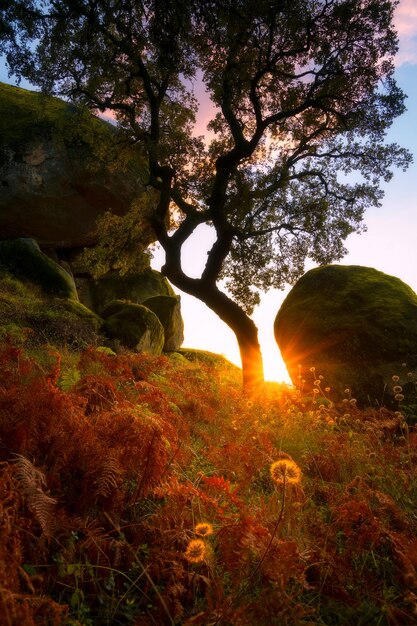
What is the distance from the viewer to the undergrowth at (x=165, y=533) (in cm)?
217

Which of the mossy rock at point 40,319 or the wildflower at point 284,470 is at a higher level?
the mossy rock at point 40,319

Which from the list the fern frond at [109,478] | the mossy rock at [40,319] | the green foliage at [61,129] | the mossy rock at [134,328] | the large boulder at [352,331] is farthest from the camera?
the green foliage at [61,129]

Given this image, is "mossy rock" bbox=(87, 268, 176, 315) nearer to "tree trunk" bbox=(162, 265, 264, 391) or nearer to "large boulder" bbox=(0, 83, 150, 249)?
"large boulder" bbox=(0, 83, 150, 249)

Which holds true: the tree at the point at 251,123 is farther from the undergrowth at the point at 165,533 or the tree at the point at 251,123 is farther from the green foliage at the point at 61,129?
the undergrowth at the point at 165,533

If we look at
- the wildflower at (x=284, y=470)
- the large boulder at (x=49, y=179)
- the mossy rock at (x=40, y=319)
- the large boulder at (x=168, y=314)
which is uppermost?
the large boulder at (x=49, y=179)

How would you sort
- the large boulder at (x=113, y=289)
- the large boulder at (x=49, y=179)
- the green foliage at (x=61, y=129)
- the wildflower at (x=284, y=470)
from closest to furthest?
1. the wildflower at (x=284, y=470)
2. the green foliage at (x=61, y=129)
3. the large boulder at (x=49, y=179)
4. the large boulder at (x=113, y=289)

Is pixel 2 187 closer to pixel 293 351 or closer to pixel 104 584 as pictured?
pixel 293 351

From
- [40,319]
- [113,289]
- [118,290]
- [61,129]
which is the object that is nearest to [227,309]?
[40,319]

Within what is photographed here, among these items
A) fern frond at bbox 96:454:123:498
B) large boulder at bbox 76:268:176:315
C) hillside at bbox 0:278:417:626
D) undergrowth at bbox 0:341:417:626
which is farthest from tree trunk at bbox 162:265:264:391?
fern frond at bbox 96:454:123:498

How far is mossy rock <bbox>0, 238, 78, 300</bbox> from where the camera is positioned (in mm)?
16172

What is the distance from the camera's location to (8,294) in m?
13.6

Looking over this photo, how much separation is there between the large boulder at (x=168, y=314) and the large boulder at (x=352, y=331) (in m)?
9.56

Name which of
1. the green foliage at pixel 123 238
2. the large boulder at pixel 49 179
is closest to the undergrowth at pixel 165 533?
the green foliage at pixel 123 238

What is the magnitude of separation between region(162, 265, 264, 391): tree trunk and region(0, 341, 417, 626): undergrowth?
409 inches
